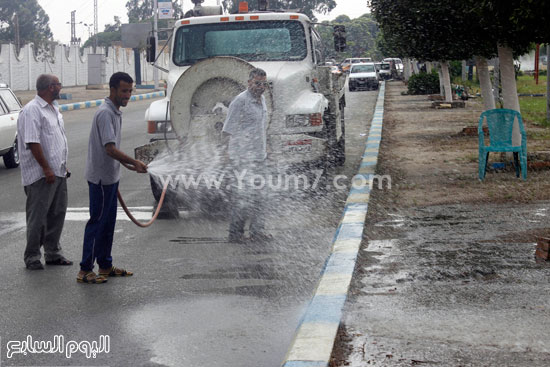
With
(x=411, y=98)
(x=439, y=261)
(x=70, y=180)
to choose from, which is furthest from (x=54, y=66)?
(x=439, y=261)

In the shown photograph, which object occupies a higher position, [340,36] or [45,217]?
[340,36]

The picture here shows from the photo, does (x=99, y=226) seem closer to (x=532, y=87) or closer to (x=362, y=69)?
(x=532, y=87)

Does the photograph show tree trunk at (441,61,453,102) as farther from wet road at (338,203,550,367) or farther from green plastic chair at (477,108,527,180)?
wet road at (338,203,550,367)

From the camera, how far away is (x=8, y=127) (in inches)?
557

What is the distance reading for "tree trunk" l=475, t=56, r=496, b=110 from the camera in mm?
15180

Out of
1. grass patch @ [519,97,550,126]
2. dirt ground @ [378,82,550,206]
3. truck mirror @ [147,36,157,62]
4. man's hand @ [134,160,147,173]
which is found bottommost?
dirt ground @ [378,82,550,206]

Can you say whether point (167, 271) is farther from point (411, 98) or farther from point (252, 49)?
point (411, 98)

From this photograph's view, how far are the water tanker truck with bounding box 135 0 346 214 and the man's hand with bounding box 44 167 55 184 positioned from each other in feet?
8.33

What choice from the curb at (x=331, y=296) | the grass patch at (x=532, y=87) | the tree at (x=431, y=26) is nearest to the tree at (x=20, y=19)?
the grass patch at (x=532, y=87)

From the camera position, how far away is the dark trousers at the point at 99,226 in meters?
6.65

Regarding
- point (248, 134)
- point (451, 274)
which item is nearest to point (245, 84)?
point (248, 134)

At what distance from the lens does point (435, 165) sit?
44.1 feet

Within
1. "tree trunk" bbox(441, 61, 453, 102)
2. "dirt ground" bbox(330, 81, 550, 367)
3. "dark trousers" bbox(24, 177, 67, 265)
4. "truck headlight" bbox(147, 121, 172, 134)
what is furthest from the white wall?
"dark trousers" bbox(24, 177, 67, 265)

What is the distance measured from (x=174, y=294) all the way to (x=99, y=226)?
95cm
